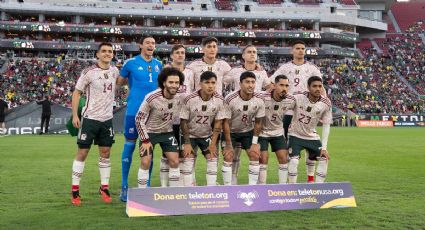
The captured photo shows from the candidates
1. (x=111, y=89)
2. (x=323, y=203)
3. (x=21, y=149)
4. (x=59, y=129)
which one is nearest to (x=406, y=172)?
(x=323, y=203)

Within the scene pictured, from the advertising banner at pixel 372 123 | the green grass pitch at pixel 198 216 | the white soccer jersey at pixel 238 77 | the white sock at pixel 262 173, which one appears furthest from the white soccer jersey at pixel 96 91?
the advertising banner at pixel 372 123

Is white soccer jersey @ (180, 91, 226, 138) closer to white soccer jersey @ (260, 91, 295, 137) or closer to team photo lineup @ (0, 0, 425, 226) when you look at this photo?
team photo lineup @ (0, 0, 425, 226)

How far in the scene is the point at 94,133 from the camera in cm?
716

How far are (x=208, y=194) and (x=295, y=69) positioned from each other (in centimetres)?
351

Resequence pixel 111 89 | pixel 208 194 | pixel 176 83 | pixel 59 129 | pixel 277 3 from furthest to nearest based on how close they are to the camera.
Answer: pixel 277 3 → pixel 59 129 → pixel 111 89 → pixel 176 83 → pixel 208 194

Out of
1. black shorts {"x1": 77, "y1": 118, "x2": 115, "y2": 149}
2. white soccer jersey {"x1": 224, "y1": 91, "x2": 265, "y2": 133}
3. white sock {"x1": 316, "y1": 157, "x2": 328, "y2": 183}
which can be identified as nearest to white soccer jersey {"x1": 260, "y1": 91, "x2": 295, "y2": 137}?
white soccer jersey {"x1": 224, "y1": 91, "x2": 265, "y2": 133}

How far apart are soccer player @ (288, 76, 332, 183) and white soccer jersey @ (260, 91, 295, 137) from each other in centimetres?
25

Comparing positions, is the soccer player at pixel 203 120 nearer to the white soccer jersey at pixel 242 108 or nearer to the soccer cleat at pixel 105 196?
the white soccer jersey at pixel 242 108

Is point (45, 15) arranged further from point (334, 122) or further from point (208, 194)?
point (208, 194)

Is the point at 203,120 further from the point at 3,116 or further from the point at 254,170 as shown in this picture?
the point at 3,116

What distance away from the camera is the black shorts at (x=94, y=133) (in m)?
7.10

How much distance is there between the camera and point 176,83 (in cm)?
664

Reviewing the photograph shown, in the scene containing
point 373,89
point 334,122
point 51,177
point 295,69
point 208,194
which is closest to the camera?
point 208,194

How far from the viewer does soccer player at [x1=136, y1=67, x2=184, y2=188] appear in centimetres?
668
